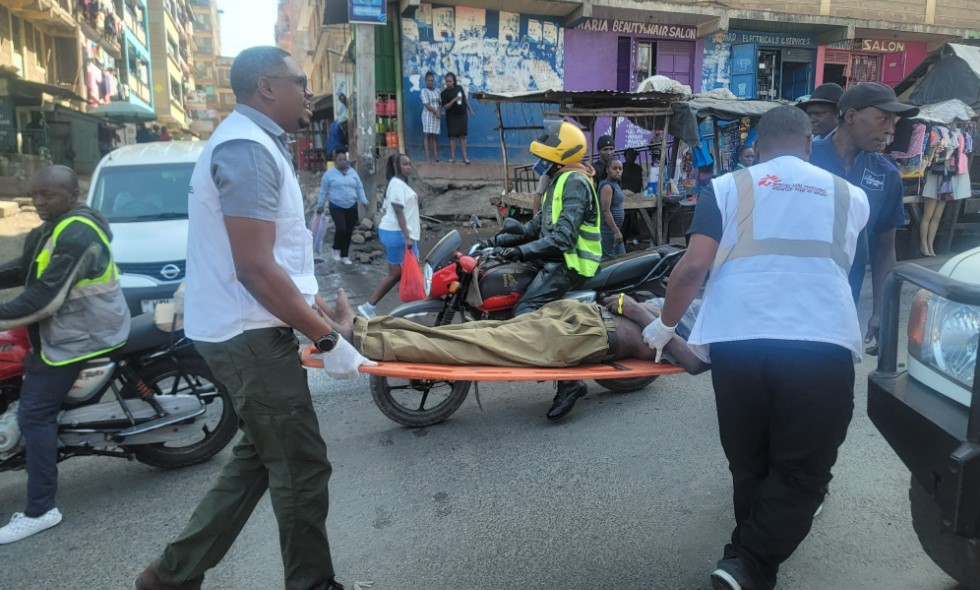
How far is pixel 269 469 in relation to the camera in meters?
2.23

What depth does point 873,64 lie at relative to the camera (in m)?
18.1

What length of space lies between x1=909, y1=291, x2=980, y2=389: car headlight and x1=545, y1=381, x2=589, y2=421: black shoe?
2234 mm

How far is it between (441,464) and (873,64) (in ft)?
63.5

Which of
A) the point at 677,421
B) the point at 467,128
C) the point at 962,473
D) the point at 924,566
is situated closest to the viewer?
Answer: the point at 962,473

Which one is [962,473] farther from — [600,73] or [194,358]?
[600,73]

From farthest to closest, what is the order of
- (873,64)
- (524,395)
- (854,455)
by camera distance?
(873,64), (524,395), (854,455)

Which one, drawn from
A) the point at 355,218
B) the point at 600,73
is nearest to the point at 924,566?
the point at 355,218

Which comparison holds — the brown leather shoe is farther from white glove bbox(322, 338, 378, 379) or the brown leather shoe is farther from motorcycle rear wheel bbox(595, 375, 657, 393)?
motorcycle rear wheel bbox(595, 375, 657, 393)

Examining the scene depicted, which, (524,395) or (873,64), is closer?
(524,395)

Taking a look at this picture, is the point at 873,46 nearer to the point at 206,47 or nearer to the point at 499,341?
the point at 499,341

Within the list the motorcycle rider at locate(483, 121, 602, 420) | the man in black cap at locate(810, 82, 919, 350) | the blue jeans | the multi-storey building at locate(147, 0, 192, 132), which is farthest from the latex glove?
the multi-storey building at locate(147, 0, 192, 132)

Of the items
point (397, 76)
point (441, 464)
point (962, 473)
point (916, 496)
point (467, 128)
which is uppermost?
point (397, 76)

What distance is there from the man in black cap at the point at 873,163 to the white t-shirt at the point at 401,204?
16.0ft

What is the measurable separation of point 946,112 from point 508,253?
950cm
